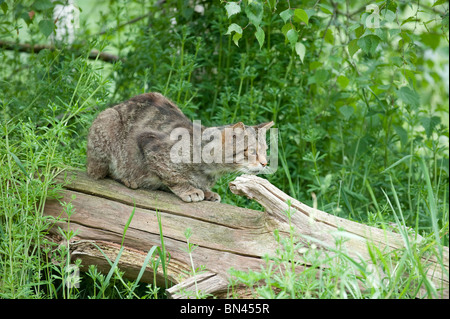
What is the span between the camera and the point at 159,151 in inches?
168

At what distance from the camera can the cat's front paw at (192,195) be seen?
4.02 m

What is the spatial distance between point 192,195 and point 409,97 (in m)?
2.11

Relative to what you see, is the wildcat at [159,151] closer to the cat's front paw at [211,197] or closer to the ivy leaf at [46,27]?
the cat's front paw at [211,197]

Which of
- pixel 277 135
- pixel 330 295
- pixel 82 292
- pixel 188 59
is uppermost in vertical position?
pixel 188 59

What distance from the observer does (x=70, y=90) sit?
476 centimetres

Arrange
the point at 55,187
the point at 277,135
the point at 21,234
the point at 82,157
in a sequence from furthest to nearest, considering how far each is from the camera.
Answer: the point at 277,135 < the point at 82,157 < the point at 55,187 < the point at 21,234

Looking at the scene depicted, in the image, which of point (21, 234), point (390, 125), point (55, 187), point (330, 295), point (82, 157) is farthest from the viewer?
point (390, 125)

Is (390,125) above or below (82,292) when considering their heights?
above

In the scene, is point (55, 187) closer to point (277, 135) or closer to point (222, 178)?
point (222, 178)

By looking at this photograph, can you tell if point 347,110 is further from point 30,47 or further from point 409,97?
point 30,47

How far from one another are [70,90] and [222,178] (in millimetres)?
1570

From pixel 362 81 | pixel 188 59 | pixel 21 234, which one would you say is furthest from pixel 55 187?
pixel 362 81

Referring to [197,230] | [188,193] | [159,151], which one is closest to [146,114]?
[159,151]

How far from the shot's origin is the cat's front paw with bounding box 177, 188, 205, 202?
4016mm
